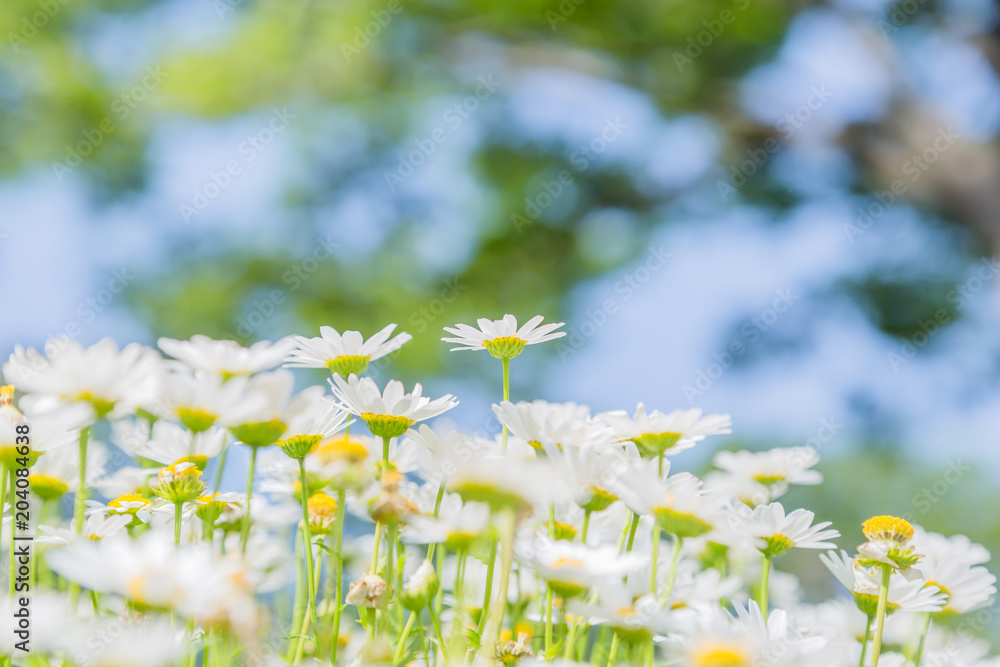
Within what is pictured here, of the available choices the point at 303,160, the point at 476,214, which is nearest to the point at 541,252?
the point at 476,214

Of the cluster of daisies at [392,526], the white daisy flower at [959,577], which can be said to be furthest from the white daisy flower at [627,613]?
the white daisy flower at [959,577]

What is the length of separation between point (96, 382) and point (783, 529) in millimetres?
359

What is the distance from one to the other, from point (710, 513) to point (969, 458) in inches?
307

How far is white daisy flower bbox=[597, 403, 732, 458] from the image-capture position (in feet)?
1.53

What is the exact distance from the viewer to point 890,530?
1.41ft

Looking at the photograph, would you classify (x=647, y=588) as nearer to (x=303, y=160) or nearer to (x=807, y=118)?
(x=807, y=118)

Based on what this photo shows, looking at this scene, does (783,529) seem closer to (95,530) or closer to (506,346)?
(506,346)

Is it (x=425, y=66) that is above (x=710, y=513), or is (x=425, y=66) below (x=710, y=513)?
above

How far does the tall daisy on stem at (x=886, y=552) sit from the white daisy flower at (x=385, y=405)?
0.23 m

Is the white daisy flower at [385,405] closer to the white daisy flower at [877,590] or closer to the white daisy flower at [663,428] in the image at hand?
the white daisy flower at [663,428]

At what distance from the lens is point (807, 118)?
3158 mm

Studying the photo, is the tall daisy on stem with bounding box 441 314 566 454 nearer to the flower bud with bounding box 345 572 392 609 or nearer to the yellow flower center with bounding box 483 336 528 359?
the yellow flower center with bounding box 483 336 528 359

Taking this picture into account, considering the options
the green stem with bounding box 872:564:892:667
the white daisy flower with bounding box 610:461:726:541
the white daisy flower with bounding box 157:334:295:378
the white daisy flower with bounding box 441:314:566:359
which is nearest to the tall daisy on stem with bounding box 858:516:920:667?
the green stem with bounding box 872:564:892:667

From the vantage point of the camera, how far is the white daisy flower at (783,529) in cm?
45
